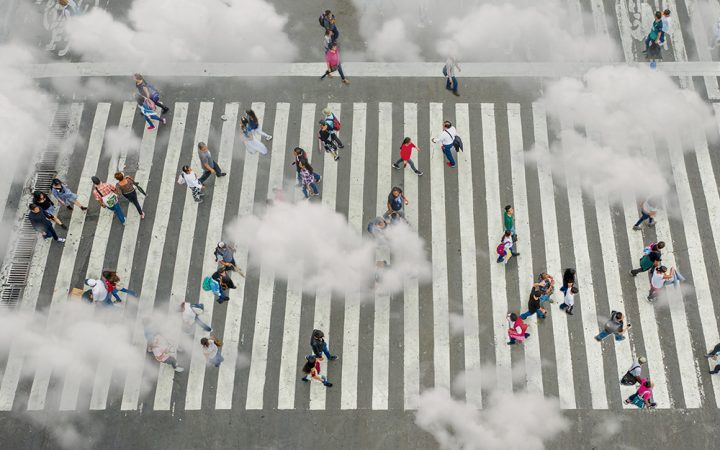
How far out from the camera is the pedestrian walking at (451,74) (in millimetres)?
14664

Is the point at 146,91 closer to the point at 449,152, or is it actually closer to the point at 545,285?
the point at 449,152

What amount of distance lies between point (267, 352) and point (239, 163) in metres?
4.87

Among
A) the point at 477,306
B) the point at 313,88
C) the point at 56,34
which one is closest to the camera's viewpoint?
the point at 477,306

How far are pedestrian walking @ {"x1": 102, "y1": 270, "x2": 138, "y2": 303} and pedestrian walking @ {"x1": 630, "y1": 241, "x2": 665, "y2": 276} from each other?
10.7 meters

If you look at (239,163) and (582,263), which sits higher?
(239,163)

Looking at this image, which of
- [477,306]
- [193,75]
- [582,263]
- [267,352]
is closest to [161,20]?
[193,75]

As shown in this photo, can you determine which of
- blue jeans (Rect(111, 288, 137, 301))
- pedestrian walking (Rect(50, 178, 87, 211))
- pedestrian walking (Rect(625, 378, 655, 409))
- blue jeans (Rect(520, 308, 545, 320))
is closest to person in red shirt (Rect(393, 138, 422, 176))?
blue jeans (Rect(520, 308, 545, 320))

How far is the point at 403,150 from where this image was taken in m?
13.5

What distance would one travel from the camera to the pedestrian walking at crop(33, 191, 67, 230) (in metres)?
12.9

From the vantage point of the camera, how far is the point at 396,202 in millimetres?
12883

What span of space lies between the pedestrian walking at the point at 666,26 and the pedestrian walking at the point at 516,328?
8.92 meters

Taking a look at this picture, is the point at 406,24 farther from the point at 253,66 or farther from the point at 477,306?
the point at 477,306

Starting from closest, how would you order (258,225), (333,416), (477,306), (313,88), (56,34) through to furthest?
(333,416)
(477,306)
(258,225)
(313,88)
(56,34)

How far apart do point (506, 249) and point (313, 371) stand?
4776 millimetres
